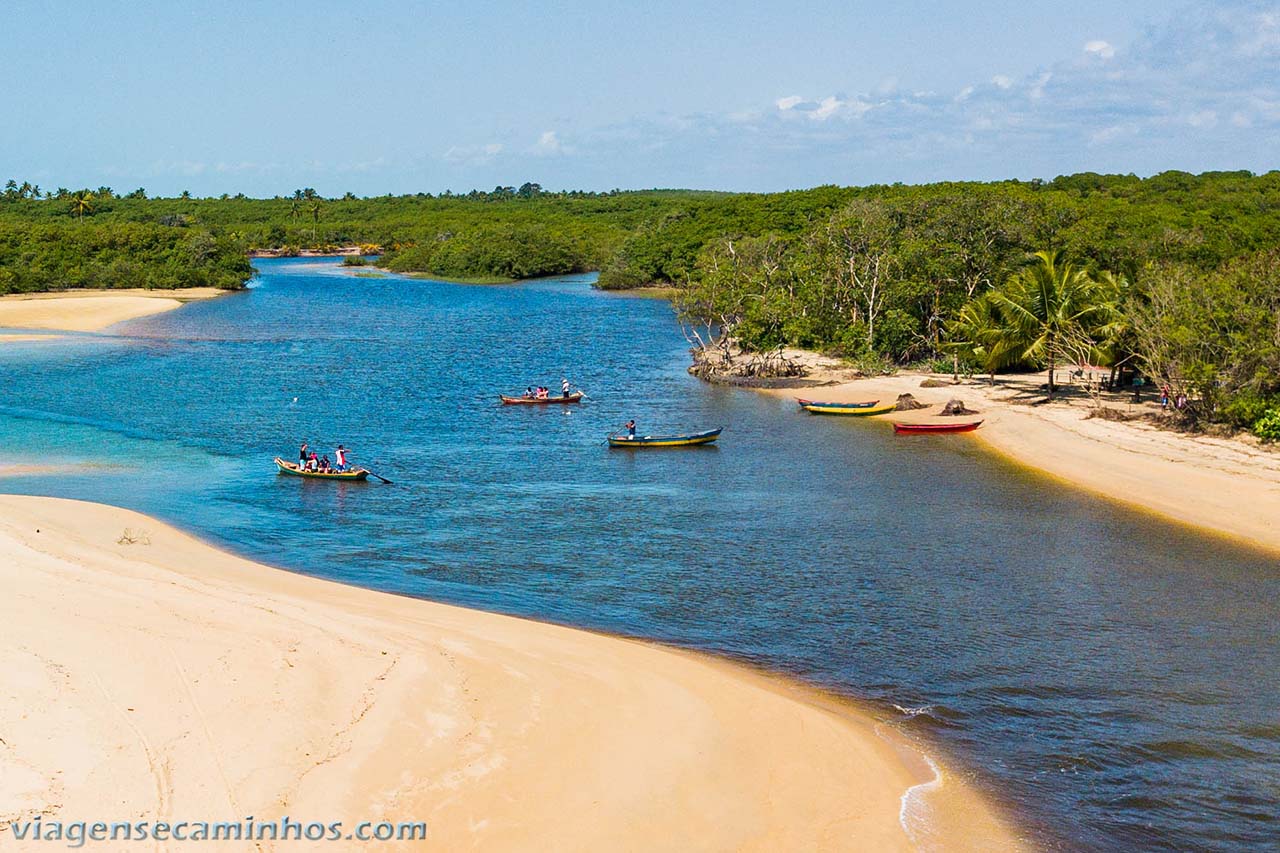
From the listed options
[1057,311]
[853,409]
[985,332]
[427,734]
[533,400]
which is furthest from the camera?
[533,400]

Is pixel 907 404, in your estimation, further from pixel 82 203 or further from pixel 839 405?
pixel 82 203

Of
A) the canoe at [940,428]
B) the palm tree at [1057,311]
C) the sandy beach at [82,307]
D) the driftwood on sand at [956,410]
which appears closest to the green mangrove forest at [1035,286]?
the palm tree at [1057,311]

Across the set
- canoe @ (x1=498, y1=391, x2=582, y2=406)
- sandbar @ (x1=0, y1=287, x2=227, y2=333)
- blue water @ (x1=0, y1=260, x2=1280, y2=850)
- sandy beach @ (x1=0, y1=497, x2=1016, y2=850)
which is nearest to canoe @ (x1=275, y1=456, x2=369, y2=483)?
blue water @ (x1=0, y1=260, x2=1280, y2=850)

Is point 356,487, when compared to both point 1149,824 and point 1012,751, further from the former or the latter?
point 1149,824

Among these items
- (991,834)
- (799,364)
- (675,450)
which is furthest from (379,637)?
(799,364)

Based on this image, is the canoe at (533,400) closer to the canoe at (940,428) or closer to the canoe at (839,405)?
the canoe at (839,405)

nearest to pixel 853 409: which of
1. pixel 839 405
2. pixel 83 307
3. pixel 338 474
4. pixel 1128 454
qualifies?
pixel 839 405

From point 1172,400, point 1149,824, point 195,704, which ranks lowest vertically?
point 1149,824

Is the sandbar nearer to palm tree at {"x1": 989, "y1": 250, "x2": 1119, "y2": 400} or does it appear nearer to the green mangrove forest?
the green mangrove forest
